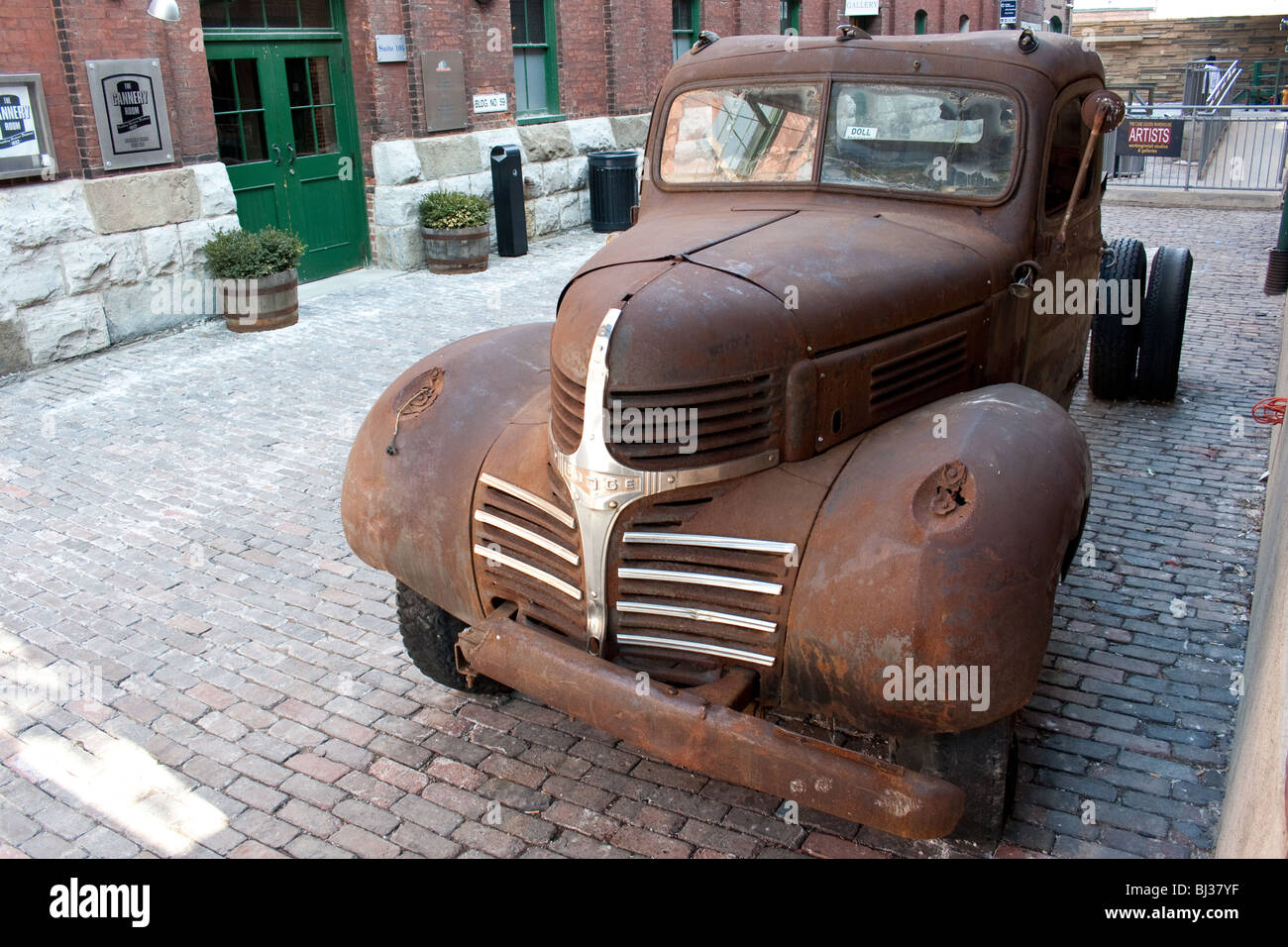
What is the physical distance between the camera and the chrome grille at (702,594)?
10.7 ft

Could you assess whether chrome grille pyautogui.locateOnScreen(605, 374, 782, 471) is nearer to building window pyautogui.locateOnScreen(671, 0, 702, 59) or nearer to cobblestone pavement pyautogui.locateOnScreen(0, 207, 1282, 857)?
cobblestone pavement pyautogui.locateOnScreen(0, 207, 1282, 857)

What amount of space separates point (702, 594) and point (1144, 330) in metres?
5.54

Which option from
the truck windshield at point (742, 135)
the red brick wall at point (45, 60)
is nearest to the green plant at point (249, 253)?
the red brick wall at point (45, 60)

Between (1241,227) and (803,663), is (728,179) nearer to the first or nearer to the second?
(803,663)

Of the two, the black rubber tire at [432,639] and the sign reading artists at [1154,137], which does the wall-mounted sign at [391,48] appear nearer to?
the black rubber tire at [432,639]

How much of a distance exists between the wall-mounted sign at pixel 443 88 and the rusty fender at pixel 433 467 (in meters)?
8.93

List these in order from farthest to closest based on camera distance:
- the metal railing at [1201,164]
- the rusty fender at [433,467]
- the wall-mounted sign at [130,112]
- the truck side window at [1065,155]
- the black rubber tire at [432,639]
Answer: the metal railing at [1201,164] < the wall-mounted sign at [130,112] < the truck side window at [1065,155] < the black rubber tire at [432,639] < the rusty fender at [433,467]

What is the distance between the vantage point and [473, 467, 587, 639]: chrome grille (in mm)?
3547

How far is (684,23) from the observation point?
1719cm

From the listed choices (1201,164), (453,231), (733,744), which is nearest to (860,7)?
(1201,164)

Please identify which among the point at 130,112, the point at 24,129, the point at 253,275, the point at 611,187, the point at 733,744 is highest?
the point at 130,112

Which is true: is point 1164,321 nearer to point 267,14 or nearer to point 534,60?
point 267,14

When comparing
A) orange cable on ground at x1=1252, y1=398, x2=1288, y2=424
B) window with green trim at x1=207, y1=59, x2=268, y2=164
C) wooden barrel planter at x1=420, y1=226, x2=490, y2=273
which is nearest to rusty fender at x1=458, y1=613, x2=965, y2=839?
orange cable on ground at x1=1252, y1=398, x2=1288, y2=424
